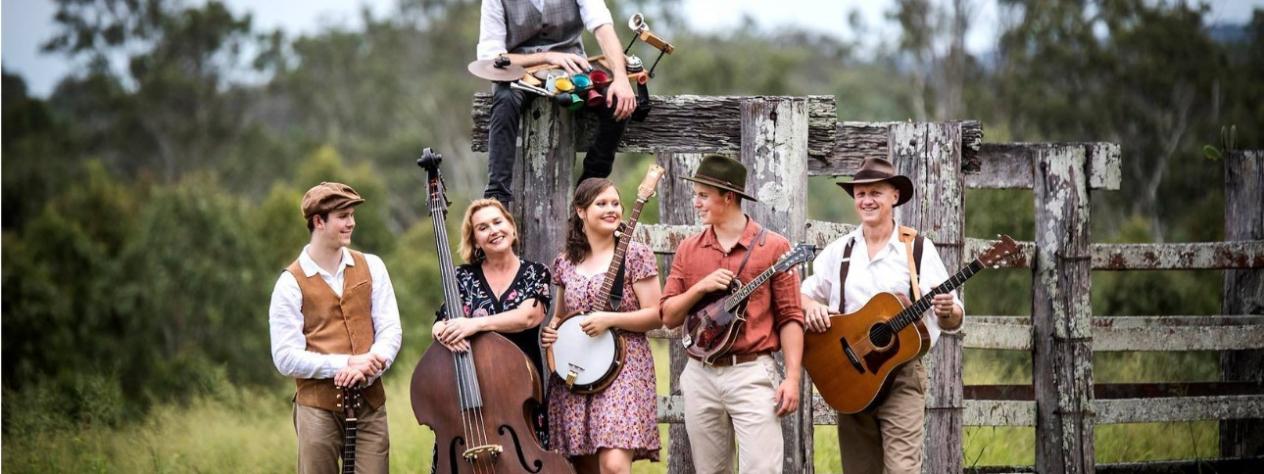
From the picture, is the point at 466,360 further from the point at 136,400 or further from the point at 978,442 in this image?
the point at 136,400

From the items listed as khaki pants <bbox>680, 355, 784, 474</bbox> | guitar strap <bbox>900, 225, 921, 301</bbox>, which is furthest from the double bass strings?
guitar strap <bbox>900, 225, 921, 301</bbox>

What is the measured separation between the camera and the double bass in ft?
17.0

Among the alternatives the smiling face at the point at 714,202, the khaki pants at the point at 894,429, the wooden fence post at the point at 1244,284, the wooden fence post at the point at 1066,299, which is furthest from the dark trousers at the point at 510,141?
the wooden fence post at the point at 1244,284

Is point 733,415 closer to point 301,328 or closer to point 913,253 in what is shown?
point 913,253

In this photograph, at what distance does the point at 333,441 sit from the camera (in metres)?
5.46

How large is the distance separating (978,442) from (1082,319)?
5.69 ft

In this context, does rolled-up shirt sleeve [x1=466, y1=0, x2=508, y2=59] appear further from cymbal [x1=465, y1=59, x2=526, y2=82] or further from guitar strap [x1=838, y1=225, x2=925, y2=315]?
guitar strap [x1=838, y1=225, x2=925, y2=315]

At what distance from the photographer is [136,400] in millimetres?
18844

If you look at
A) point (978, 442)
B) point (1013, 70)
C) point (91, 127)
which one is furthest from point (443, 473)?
point (91, 127)

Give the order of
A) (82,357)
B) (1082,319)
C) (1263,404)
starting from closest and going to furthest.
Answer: (1082,319), (1263,404), (82,357)

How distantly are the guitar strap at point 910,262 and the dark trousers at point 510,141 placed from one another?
3.68 feet

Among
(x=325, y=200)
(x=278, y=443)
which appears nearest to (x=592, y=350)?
(x=325, y=200)

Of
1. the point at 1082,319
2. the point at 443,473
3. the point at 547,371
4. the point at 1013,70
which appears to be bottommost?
the point at 443,473

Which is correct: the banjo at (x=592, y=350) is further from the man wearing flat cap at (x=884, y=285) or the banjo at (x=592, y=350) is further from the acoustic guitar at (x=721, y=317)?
the man wearing flat cap at (x=884, y=285)
